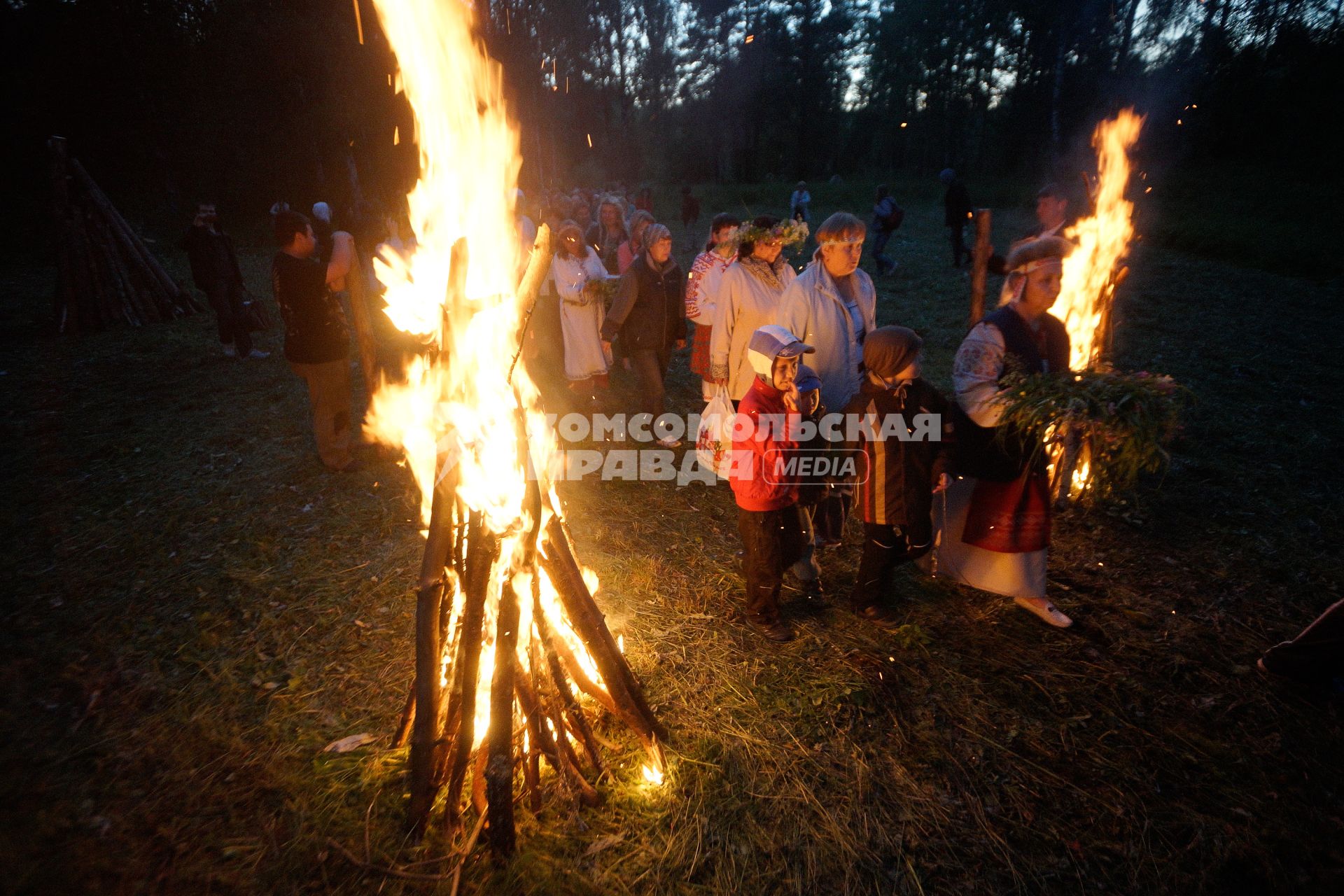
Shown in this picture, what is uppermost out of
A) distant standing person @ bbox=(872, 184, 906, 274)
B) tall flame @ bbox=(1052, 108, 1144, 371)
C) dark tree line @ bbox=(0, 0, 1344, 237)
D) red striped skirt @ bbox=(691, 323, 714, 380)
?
dark tree line @ bbox=(0, 0, 1344, 237)

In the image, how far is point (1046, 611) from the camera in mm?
4020

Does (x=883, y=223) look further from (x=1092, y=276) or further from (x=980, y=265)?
(x=980, y=265)

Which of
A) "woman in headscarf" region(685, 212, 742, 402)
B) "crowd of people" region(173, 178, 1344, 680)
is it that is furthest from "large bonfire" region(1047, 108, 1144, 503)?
"woman in headscarf" region(685, 212, 742, 402)

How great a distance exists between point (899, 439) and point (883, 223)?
42.4 ft

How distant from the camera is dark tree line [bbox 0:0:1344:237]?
21156 mm

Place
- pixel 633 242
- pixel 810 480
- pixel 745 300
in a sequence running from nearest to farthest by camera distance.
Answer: pixel 810 480, pixel 745 300, pixel 633 242

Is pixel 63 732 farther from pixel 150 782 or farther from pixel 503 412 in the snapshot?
pixel 503 412

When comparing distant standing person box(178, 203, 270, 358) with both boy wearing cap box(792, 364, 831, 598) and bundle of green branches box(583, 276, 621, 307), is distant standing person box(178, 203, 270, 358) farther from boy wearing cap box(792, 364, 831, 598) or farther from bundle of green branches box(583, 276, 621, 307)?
boy wearing cap box(792, 364, 831, 598)

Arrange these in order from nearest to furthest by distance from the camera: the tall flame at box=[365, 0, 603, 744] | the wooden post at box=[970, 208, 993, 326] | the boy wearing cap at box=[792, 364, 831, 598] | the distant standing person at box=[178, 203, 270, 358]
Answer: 1. the tall flame at box=[365, 0, 603, 744]
2. the boy wearing cap at box=[792, 364, 831, 598]
3. the wooden post at box=[970, 208, 993, 326]
4. the distant standing person at box=[178, 203, 270, 358]

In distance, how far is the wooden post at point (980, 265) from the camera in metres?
5.19

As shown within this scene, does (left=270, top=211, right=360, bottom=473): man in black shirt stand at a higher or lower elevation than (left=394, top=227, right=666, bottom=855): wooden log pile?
higher

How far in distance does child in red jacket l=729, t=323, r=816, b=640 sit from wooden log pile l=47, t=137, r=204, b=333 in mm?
13607

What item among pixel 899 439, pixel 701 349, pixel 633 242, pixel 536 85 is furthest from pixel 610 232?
pixel 536 85

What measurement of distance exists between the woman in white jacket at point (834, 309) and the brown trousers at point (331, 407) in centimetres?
410
